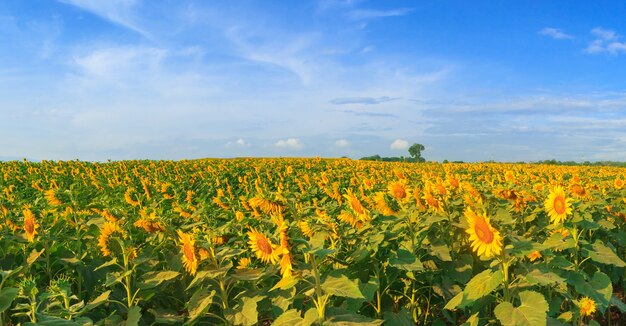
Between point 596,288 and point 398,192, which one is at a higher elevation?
point 398,192

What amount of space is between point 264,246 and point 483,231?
65.2 inches

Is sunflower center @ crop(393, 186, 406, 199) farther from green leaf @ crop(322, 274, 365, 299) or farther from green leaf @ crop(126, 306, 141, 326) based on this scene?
green leaf @ crop(126, 306, 141, 326)

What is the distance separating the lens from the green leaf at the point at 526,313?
3.21m

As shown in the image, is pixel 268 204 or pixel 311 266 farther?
pixel 268 204

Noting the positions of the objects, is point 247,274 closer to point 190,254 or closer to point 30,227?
point 190,254

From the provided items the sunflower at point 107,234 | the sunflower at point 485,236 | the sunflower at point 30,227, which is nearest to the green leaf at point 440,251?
the sunflower at point 485,236

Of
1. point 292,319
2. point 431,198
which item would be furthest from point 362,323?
point 431,198

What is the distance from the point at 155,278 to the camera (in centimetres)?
353

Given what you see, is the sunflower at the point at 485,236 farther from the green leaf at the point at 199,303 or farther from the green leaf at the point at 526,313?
the green leaf at the point at 199,303

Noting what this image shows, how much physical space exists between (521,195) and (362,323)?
3728 millimetres

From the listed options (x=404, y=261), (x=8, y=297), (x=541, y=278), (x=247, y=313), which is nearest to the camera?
(x=8, y=297)

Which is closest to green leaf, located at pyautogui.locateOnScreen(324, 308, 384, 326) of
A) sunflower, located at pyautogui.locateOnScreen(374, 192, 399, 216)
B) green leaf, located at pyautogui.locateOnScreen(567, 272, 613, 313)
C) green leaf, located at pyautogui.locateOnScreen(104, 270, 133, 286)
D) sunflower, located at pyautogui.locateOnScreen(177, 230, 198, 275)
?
sunflower, located at pyautogui.locateOnScreen(177, 230, 198, 275)

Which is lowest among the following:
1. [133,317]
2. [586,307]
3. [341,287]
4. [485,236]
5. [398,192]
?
[586,307]

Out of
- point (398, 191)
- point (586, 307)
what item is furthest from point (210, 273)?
point (586, 307)
